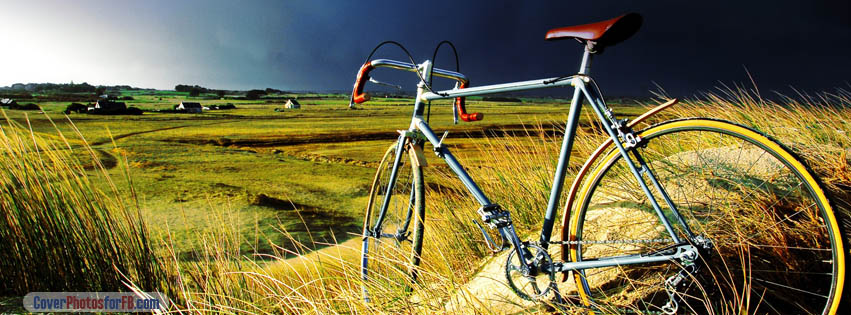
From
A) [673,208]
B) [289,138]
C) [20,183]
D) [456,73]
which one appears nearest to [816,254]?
[673,208]

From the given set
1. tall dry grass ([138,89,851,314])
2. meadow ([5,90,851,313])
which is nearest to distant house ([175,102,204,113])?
meadow ([5,90,851,313])

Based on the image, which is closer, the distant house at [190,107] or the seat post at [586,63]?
the seat post at [586,63]

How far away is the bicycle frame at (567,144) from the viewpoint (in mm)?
1441

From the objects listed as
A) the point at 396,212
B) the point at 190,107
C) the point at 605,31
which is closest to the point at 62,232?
the point at 396,212

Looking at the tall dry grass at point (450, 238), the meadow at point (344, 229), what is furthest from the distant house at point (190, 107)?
the tall dry grass at point (450, 238)

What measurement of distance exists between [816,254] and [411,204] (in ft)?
5.61

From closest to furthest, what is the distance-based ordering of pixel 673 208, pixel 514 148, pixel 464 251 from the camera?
pixel 673 208 < pixel 464 251 < pixel 514 148

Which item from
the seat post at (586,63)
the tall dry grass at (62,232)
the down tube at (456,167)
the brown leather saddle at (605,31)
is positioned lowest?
the tall dry grass at (62,232)

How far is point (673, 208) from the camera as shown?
141cm

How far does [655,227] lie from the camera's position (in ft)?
6.20

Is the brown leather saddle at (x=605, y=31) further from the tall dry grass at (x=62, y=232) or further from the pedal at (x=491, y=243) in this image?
the tall dry grass at (x=62, y=232)

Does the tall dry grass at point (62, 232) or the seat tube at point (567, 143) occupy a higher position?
the seat tube at point (567, 143)

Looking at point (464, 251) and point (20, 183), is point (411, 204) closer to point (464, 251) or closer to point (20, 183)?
point (464, 251)

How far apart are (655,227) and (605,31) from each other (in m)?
0.90
